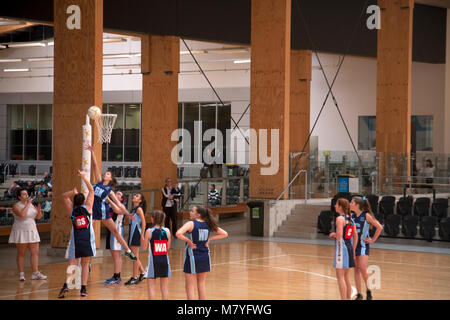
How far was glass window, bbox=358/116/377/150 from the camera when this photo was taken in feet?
106

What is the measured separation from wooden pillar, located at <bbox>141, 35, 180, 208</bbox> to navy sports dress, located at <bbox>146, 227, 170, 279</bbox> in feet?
45.5

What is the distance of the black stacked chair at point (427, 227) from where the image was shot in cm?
1728

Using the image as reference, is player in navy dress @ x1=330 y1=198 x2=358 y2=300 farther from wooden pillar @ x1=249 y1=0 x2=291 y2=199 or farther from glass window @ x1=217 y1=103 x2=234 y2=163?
glass window @ x1=217 y1=103 x2=234 y2=163

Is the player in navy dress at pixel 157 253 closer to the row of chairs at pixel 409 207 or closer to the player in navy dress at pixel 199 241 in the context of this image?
the player in navy dress at pixel 199 241

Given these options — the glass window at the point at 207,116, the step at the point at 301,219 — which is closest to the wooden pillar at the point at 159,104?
the step at the point at 301,219

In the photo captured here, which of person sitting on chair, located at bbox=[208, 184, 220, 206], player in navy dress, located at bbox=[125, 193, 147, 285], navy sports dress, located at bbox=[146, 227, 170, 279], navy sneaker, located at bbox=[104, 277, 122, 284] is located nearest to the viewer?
navy sports dress, located at bbox=[146, 227, 170, 279]

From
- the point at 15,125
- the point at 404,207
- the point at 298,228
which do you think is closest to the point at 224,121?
the point at 15,125

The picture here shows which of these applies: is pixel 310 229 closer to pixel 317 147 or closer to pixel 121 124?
pixel 317 147

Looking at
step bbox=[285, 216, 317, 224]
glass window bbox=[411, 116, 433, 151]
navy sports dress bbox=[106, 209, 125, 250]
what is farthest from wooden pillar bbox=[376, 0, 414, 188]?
navy sports dress bbox=[106, 209, 125, 250]

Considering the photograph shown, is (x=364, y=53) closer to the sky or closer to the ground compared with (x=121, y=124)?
closer to the sky

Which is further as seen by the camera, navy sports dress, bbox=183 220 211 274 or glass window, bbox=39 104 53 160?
glass window, bbox=39 104 53 160

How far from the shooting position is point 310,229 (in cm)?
1936
